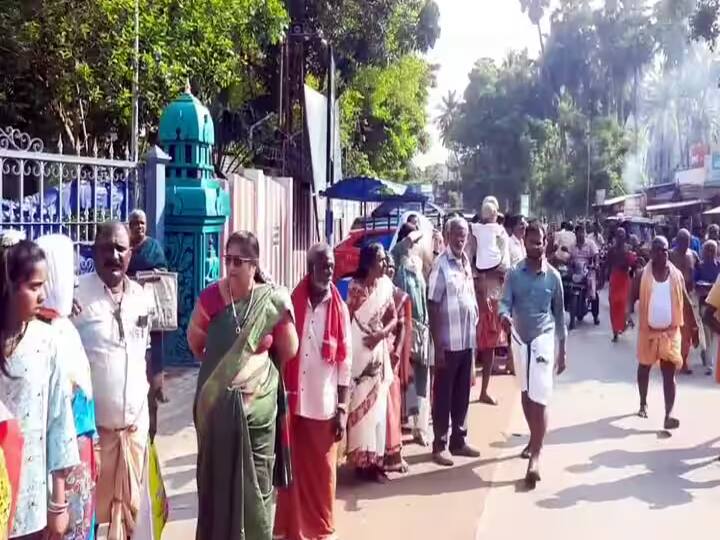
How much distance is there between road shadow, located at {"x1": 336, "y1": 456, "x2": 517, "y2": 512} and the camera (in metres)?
5.97

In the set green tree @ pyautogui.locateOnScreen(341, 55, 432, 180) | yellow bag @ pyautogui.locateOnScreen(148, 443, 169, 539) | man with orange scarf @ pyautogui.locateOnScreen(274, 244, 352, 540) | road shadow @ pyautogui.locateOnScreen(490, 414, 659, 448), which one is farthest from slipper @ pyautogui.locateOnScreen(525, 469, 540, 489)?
green tree @ pyautogui.locateOnScreen(341, 55, 432, 180)

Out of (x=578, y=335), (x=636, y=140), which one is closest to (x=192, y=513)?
(x=578, y=335)

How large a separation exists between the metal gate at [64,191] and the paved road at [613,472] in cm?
360

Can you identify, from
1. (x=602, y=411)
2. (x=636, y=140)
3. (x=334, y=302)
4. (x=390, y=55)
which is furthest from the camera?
(x=636, y=140)

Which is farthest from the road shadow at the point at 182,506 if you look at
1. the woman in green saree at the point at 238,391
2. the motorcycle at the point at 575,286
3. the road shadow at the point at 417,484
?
the motorcycle at the point at 575,286

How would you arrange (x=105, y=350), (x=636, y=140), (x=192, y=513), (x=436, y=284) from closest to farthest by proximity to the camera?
(x=105, y=350)
(x=192, y=513)
(x=436, y=284)
(x=636, y=140)

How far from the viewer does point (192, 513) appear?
557 centimetres

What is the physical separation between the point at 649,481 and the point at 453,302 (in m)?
1.87

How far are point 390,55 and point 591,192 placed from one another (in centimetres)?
3358

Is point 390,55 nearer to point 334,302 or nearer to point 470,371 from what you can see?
point 470,371

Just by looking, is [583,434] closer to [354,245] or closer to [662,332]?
[662,332]

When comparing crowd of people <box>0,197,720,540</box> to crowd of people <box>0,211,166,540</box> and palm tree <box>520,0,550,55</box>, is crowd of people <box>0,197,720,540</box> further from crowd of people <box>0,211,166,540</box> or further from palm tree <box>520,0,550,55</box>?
palm tree <box>520,0,550,55</box>

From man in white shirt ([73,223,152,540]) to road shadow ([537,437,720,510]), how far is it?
2.74m

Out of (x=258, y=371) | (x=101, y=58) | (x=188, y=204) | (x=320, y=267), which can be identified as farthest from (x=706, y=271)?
(x=258, y=371)
